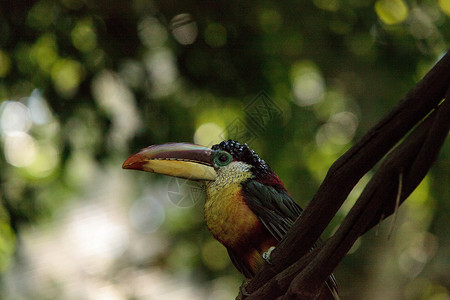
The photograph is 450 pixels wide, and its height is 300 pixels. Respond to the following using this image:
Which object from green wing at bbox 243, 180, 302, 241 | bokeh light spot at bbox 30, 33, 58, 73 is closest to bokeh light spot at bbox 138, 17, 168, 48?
bokeh light spot at bbox 30, 33, 58, 73

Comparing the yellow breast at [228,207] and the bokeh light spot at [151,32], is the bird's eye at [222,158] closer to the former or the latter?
the yellow breast at [228,207]

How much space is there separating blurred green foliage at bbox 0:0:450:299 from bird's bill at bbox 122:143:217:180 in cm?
223

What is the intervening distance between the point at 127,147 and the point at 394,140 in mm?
3431

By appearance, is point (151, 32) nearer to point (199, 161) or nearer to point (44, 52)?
point (44, 52)

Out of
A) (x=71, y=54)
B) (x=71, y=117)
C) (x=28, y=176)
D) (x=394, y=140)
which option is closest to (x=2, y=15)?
(x=71, y=54)

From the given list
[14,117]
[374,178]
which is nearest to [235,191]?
[374,178]

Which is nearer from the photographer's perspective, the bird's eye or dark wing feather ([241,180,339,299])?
the bird's eye

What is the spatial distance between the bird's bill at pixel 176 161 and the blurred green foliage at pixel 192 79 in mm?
2231

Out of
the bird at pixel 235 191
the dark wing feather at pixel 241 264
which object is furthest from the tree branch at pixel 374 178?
the dark wing feather at pixel 241 264

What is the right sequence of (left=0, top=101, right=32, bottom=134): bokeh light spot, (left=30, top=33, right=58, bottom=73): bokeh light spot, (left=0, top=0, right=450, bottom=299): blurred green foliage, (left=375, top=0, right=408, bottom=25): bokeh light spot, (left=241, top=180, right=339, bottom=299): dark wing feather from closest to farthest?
(left=241, top=180, right=339, bottom=299): dark wing feather
(left=0, top=0, right=450, bottom=299): blurred green foliage
(left=0, top=101, right=32, bottom=134): bokeh light spot
(left=30, top=33, right=58, bottom=73): bokeh light spot
(left=375, top=0, right=408, bottom=25): bokeh light spot

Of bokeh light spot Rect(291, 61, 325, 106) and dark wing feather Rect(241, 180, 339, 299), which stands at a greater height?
bokeh light spot Rect(291, 61, 325, 106)

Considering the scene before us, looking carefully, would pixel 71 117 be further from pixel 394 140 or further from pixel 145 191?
pixel 394 140

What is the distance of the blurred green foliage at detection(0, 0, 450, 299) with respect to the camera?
4285mm

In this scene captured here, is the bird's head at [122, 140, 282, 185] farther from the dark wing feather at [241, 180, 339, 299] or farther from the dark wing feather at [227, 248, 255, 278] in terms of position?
the dark wing feather at [227, 248, 255, 278]
